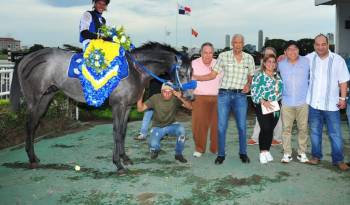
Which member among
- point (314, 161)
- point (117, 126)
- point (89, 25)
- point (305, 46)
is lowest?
point (314, 161)

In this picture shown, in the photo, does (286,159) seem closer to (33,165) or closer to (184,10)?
(33,165)

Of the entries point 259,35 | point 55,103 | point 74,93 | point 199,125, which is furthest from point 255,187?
point 259,35

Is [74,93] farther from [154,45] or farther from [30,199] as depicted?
[30,199]

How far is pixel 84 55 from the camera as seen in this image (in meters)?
5.36

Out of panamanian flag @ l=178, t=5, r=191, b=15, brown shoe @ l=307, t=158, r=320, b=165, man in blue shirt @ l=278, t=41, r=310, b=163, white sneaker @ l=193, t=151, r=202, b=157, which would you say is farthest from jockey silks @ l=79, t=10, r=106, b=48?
panamanian flag @ l=178, t=5, r=191, b=15

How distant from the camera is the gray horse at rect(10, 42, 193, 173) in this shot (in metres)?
5.37

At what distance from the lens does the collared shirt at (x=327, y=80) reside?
5273mm

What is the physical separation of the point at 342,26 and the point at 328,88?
10929 mm

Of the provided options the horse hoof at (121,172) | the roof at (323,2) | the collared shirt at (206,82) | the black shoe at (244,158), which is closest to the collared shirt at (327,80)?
the black shoe at (244,158)

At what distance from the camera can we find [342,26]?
1485 centimetres

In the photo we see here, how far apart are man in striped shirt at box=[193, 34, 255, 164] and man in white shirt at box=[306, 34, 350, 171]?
0.92 m

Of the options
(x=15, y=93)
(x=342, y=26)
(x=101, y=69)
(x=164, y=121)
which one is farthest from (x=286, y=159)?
(x=342, y=26)

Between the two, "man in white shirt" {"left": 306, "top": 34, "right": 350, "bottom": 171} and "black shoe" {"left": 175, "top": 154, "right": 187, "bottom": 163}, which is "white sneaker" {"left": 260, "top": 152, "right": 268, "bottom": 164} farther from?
"black shoe" {"left": 175, "top": 154, "right": 187, "bottom": 163}

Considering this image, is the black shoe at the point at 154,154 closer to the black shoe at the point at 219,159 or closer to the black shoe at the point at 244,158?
the black shoe at the point at 219,159
